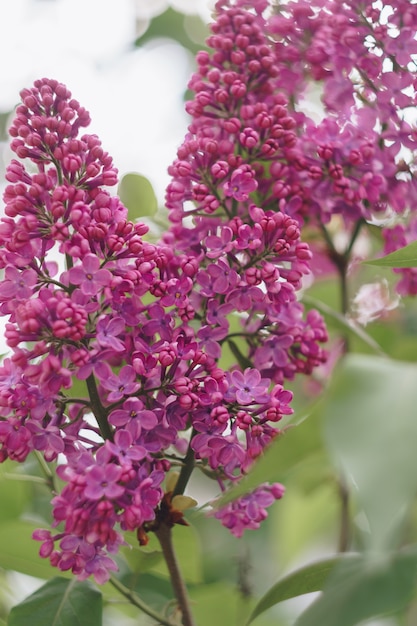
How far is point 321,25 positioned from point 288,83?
9 cm

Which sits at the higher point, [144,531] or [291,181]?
[291,181]

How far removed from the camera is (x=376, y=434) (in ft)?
1.54

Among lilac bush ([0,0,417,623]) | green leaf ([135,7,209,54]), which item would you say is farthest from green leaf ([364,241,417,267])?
green leaf ([135,7,209,54])

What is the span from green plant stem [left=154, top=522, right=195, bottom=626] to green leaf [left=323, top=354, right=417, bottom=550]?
1.20 ft

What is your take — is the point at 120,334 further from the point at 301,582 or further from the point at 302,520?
the point at 302,520

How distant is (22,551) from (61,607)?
4.6 inches

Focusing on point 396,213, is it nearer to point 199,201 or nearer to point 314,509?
point 199,201

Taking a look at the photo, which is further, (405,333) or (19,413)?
(405,333)

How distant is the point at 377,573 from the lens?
59 centimetres

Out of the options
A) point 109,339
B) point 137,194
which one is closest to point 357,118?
point 137,194

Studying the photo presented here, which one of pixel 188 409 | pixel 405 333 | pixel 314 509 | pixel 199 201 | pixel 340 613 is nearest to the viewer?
pixel 340 613

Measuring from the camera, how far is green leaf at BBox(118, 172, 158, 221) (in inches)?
45.0

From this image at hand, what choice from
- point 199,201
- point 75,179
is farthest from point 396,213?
point 75,179

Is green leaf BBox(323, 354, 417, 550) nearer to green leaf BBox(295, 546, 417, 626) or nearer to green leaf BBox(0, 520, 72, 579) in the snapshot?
green leaf BBox(295, 546, 417, 626)
